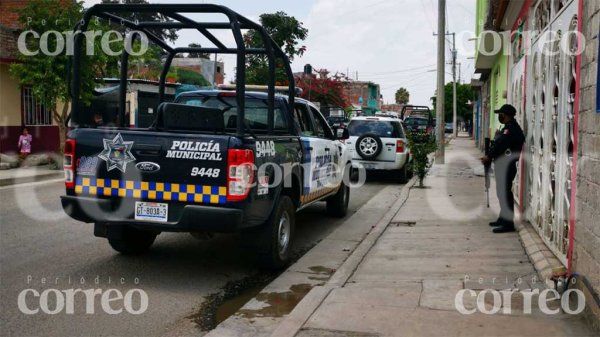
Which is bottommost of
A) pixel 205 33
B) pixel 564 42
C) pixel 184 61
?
pixel 564 42

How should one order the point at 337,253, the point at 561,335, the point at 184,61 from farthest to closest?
the point at 184,61, the point at 337,253, the point at 561,335

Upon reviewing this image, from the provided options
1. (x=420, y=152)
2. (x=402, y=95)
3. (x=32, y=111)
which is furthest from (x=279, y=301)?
(x=402, y=95)

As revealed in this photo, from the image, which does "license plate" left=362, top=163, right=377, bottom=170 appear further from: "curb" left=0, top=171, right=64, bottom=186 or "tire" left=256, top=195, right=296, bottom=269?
"tire" left=256, top=195, right=296, bottom=269

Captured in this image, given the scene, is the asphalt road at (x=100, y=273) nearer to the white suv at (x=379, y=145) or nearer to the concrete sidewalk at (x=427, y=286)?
the concrete sidewalk at (x=427, y=286)

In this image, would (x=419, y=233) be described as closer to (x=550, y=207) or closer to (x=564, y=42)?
(x=550, y=207)

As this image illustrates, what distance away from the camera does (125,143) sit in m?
5.75

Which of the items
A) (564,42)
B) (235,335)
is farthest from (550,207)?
(235,335)

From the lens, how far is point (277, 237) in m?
6.28

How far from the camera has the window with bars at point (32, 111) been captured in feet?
62.2

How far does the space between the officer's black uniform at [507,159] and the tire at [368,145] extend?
6.57 meters

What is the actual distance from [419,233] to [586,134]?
3.90m

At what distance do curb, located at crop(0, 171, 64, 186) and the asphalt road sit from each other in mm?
4773

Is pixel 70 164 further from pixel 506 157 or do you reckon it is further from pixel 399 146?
pixel 399 146

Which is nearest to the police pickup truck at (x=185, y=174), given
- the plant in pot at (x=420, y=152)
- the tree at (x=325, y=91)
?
the plant in pot at (x=420, y=152)
